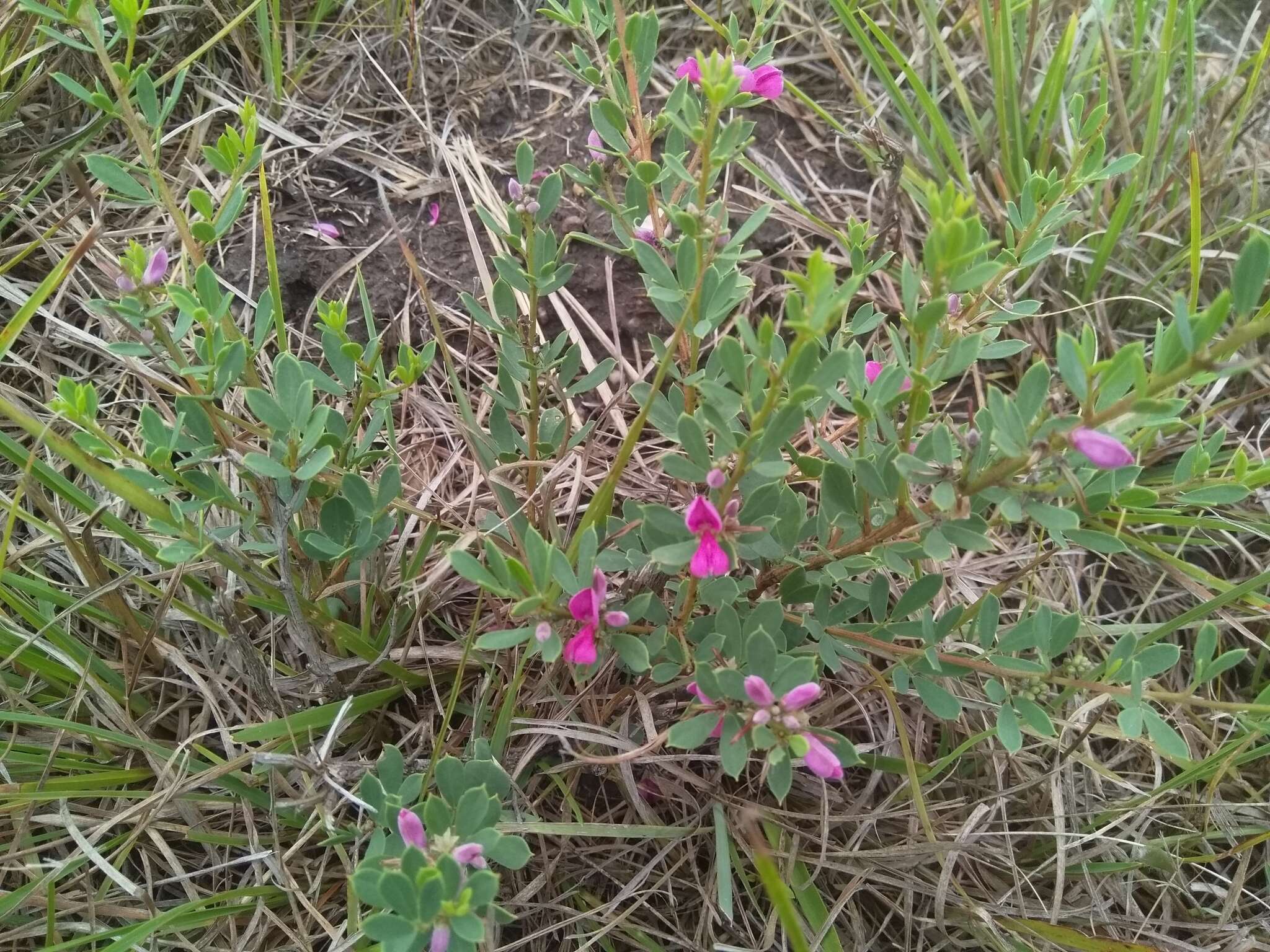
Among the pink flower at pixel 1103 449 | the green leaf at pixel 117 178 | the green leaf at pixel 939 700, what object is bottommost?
the green leaf at pixel 939 700

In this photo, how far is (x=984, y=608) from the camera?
1.32 m

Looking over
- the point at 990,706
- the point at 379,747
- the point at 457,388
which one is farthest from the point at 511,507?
the point at 990,706

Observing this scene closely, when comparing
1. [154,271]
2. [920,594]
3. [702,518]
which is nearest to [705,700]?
[702,518]

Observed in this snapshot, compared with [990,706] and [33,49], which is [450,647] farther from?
[33,49]

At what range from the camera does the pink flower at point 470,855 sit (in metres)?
1.06

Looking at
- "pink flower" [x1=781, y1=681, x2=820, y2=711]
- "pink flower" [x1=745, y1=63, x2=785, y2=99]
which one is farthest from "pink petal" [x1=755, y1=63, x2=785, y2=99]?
"pink flower" [x1=781, y1=681, x2=820, y2=711]

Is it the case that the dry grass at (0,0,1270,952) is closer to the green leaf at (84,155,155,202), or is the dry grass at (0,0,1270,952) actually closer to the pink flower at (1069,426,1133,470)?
the green leaf at (84,155,155,202)

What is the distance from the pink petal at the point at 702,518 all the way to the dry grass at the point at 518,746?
1.54ft

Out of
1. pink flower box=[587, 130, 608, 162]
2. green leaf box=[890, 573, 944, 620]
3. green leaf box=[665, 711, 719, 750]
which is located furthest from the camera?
pink flower box=[587, 130, 608, 162]

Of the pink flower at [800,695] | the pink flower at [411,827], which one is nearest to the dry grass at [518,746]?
the pink flower at [411,827]

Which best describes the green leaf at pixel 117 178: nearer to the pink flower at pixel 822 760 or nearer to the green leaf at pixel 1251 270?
the pink flower at pixel 822 760

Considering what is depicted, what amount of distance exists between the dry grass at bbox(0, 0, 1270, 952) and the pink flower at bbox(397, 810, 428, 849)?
30 cm

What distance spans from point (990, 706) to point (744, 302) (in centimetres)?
114

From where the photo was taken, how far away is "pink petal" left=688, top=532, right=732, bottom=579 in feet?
3.64
